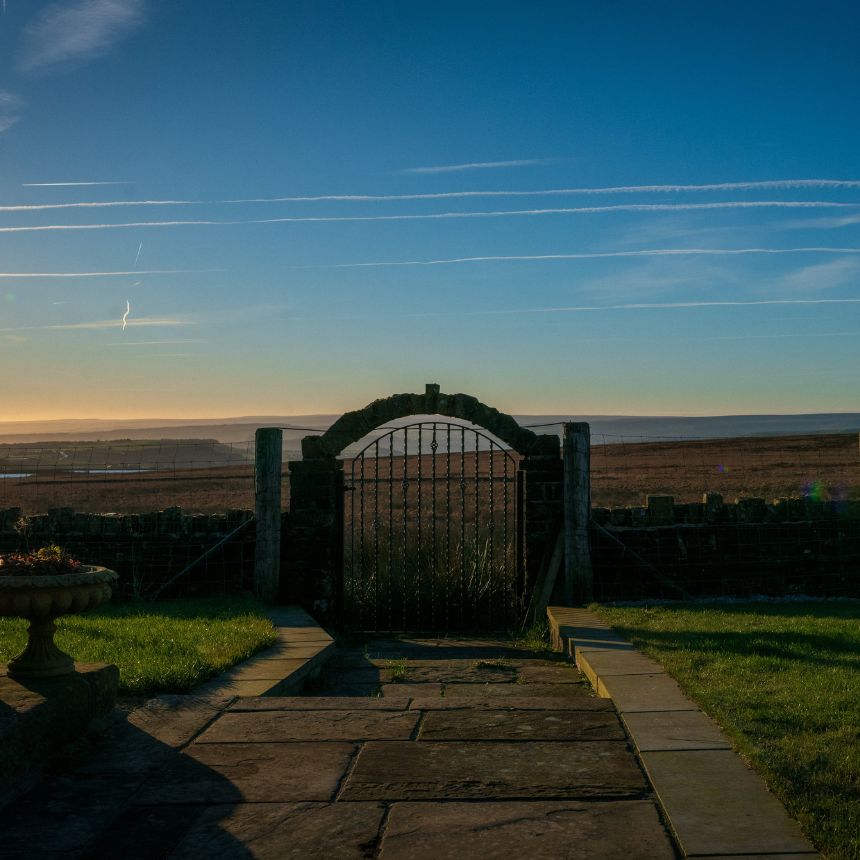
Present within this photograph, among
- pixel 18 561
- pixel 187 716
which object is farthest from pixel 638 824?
pixel 18 561

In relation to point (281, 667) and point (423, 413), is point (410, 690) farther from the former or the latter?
point (423, 413)

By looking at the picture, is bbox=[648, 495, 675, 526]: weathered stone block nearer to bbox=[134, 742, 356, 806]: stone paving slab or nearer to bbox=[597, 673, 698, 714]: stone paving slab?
bbox=[597, 673, 698, 714]: stone paving slab

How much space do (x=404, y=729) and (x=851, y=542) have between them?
25.5 feet

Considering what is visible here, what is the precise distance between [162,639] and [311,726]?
276 centimetres

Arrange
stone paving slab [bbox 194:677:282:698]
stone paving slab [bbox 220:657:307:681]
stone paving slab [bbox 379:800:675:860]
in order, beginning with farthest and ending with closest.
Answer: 1. stone paving slab [bbox 220:657:307:681]
2. stone paving slab [bbox 194:677:282:698]
3. stone paving slab [bbox 379:800:675:860]

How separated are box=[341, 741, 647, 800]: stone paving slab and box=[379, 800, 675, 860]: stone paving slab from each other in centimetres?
15

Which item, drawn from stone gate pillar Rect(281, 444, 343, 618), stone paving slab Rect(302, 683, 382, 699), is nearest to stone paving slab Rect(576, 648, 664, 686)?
stone paving slab Rect(302, 683, 382, 699)

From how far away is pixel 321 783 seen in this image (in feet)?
14.0

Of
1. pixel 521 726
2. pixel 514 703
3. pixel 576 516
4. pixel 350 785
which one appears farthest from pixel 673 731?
pixel 576 516

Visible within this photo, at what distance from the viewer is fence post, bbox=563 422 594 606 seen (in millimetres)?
10516

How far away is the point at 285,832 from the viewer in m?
3.73

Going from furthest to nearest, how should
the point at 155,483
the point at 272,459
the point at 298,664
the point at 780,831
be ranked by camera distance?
1. the point at 155,483
2. the point at 272,459
3. the point at 298,664
4. the point at 780,831

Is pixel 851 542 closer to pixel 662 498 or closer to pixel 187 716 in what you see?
pixel 662 498

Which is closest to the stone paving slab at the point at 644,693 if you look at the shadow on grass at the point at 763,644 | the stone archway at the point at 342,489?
the shadow on grass at the point at 763,644
